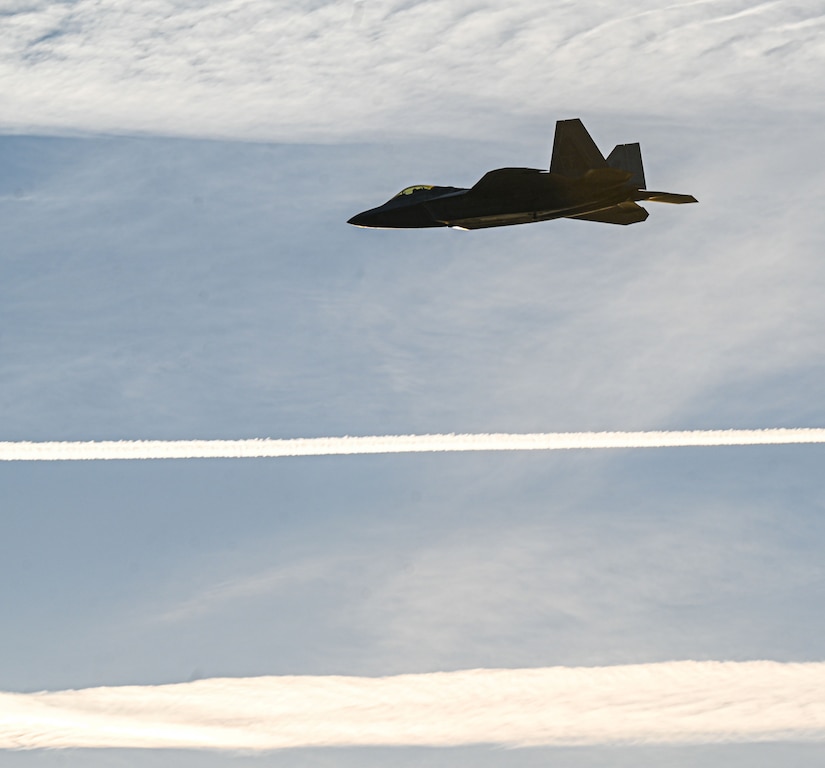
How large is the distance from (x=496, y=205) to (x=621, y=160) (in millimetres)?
9707

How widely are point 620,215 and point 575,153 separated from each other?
8.71m

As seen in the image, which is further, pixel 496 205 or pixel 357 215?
pixel 357 215

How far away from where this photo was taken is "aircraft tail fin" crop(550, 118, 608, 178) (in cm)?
9581

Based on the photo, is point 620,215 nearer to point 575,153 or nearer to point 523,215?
point 575,153

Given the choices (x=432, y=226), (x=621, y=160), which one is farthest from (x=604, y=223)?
(x=432, y=226)

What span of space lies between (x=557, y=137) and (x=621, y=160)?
579 cm

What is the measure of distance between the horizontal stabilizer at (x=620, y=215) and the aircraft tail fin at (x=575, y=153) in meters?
4.76

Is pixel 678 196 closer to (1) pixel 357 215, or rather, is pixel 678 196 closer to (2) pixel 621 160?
(2) pixel 621 160

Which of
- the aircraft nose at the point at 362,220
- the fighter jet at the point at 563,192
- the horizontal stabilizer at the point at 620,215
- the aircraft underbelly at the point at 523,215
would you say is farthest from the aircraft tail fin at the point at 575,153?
the aircraft nose at the point at 362,220

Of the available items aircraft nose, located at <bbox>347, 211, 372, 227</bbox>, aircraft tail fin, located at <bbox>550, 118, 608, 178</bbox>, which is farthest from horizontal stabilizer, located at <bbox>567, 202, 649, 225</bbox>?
aircraft nose, located at <bbox>347, 211, 372, 227</bbox>

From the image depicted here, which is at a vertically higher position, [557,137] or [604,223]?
[557,137]

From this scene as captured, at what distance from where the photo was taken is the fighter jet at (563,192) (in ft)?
315

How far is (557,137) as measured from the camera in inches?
3807

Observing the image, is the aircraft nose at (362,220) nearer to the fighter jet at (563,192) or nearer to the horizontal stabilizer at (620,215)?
the fighter jet at (563,192)
